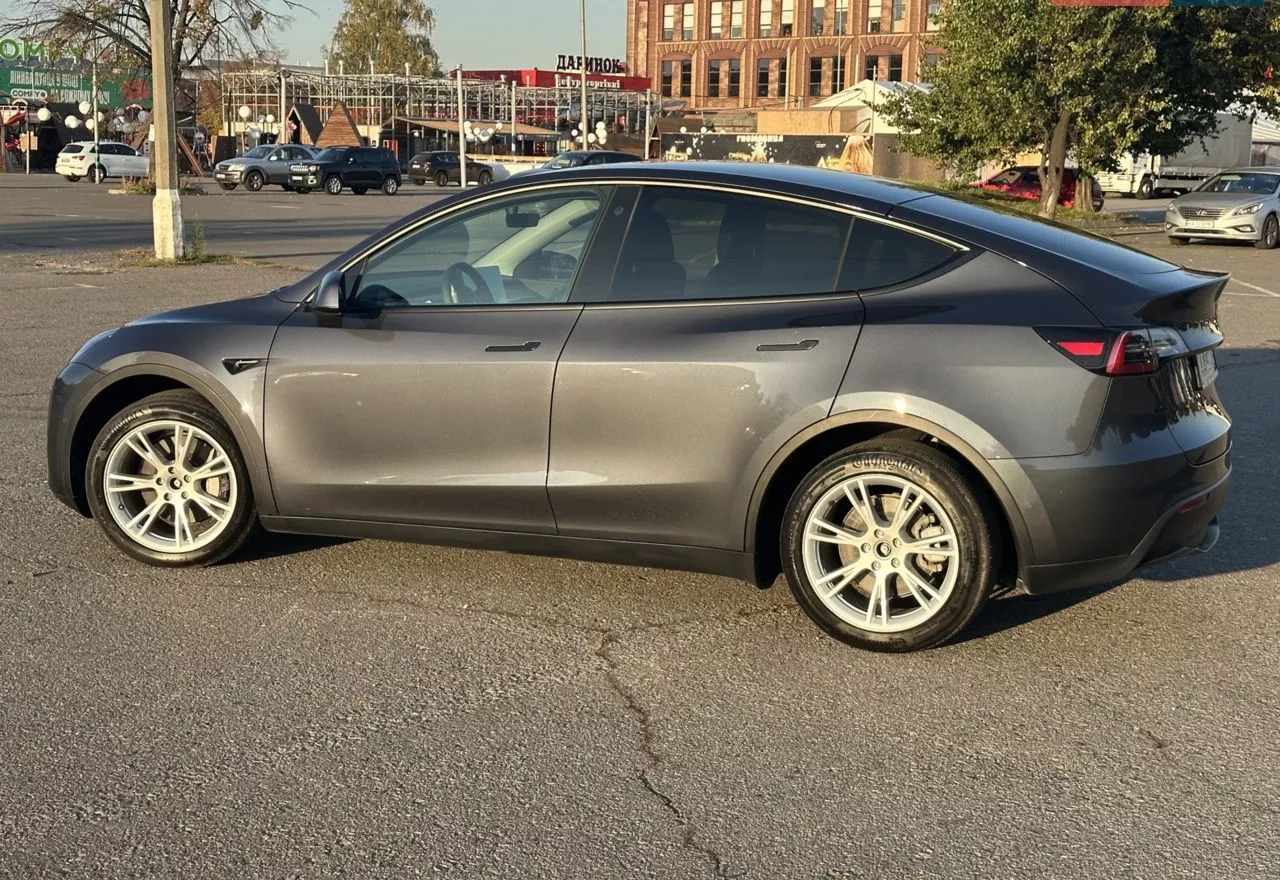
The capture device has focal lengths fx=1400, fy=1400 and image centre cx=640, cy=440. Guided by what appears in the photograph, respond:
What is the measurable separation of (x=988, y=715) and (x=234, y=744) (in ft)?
7.35

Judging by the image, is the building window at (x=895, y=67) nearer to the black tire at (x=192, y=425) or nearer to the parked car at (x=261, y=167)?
the parked car at (x=261, y=167)

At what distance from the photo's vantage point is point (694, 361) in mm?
4836

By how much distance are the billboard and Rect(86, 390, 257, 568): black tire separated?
147 ft

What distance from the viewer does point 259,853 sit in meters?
3.36

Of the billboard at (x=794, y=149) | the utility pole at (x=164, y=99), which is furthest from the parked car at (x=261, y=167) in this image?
the utility pole at (x=164, y=99)

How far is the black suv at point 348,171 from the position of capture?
164 ft

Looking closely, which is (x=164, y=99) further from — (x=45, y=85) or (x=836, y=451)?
(x=45, y=85)

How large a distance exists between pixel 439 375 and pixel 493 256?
1.80 feet

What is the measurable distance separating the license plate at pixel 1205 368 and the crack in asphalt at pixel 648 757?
2.24 m

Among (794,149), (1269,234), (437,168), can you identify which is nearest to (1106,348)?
(1269,234)

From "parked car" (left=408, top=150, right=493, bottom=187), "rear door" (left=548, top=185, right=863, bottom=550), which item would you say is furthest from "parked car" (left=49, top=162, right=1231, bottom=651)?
"parked car" (left=408, top=150, right=493, bottom=187)

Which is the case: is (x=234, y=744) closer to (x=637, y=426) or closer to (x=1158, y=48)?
(x=637, y=426)

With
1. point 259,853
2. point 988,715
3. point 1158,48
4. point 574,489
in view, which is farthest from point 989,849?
point 1158,48

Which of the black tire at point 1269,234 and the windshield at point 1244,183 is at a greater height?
the windshield at point 1244,183
